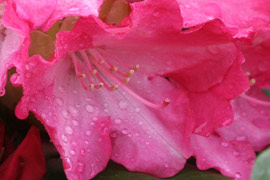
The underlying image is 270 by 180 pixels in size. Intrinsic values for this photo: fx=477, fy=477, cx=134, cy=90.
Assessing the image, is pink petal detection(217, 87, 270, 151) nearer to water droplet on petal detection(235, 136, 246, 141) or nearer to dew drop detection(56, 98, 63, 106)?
water droplet on petal detection(235, 136, 246, 141)

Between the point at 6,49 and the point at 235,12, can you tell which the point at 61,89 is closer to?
the point at 6,49

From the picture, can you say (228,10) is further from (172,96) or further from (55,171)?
(55,171)

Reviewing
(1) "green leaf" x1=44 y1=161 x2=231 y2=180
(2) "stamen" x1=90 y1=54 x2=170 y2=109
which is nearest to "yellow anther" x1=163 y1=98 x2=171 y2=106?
(2) "stamen" x1=90 y1=54 x2=170 y2=109

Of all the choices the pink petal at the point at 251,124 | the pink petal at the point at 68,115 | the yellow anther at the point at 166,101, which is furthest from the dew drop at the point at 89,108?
the pink petal at the point at 251,124

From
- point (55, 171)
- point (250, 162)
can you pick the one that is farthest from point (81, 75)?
point (250, 162)

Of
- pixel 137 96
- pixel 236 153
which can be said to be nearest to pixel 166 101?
pixel 137 96
